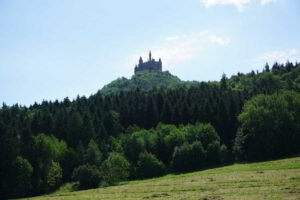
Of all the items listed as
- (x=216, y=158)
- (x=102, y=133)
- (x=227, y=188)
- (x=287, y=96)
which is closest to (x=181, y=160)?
(x=216, y=158)

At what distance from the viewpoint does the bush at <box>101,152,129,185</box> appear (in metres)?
60.2

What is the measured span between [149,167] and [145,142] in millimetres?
11658

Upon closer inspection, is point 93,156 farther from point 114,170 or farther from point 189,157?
point 189,157

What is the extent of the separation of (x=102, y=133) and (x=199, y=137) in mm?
26211

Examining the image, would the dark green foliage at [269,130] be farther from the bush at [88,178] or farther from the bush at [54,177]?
the bush at [54,177]

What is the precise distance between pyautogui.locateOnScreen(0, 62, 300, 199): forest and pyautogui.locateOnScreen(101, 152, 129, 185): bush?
6.9 inches

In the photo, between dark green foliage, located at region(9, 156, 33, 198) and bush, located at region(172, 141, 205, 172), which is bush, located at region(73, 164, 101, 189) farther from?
bush, located at region(172, 141, 205, 172)

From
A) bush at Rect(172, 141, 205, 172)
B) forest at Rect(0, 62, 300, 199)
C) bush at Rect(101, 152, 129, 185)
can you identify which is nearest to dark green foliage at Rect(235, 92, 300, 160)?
forest at Rect(0, 62, 300, 199)

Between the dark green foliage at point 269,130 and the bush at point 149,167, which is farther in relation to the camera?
the dark green foliage at point 269,130

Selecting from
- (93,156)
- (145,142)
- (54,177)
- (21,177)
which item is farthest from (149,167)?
(21,177)

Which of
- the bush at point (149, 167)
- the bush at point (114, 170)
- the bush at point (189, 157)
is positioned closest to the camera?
the bush at point (114, 170)

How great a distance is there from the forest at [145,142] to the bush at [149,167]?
0.21m

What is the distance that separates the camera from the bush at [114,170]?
60.2 m

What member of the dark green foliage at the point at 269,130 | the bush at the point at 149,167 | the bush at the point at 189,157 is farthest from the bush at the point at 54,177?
the dark green foliage at the point at 269,130
